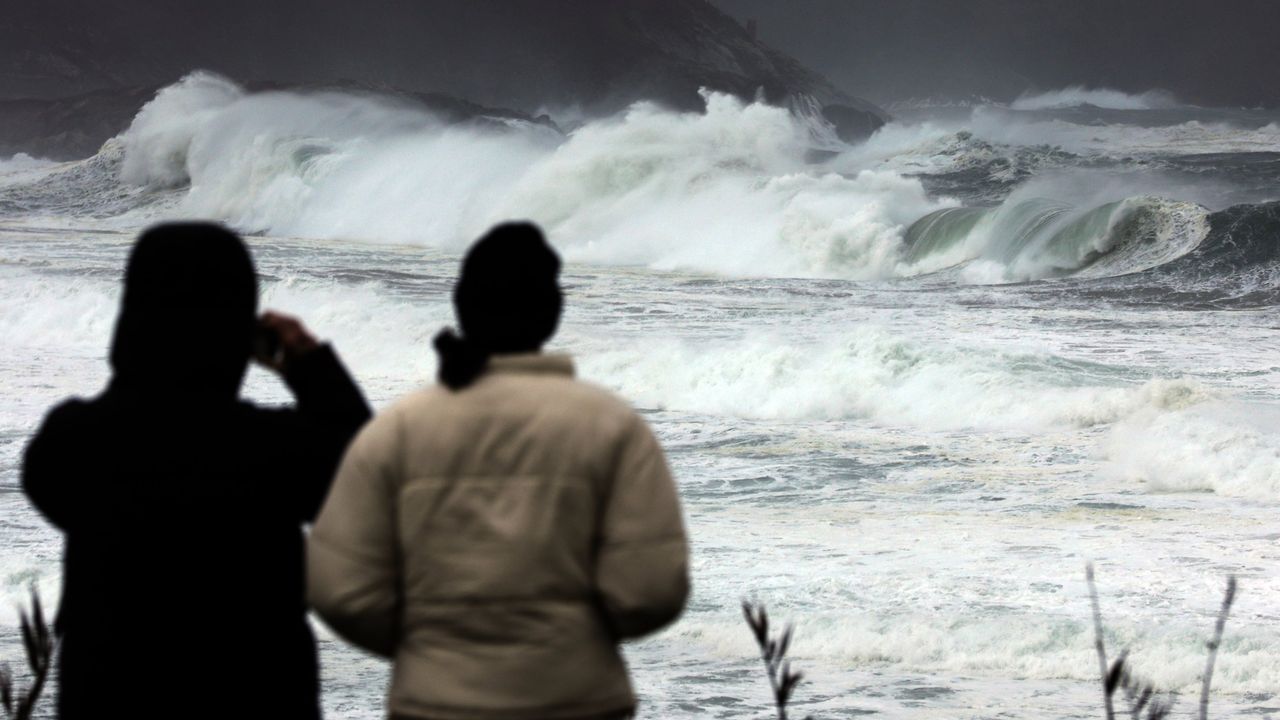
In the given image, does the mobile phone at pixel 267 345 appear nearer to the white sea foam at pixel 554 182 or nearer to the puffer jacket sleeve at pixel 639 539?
the puffer jacket sleeve at pixel 639 539

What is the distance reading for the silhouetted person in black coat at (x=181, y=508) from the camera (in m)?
1.66

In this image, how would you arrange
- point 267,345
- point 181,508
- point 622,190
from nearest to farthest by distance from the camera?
1. point 181,508
2. point 267,345
3. point 622,190

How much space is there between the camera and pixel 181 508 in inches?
65.1

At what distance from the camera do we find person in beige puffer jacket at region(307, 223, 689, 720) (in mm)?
1661

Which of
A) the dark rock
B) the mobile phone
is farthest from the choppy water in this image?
the dark rock

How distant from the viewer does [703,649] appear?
6047mm

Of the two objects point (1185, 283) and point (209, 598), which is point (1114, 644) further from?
point (1185, 283)

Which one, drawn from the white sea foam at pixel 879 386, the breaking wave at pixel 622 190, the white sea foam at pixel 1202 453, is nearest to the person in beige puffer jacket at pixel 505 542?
the white sea foam at pixel 1202 453

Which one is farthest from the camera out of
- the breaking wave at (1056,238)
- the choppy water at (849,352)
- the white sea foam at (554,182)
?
the white sea foam at (554,182)

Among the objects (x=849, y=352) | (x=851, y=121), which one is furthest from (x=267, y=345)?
(x=851, y=121)

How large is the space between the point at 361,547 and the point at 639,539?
0.29 m

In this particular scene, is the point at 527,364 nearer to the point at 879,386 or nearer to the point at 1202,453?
the point at 1202,453

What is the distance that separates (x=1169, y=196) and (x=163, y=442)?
28451mm

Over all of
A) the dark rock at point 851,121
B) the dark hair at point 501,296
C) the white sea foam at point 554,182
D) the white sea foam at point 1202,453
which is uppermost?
the dark rock at point 851,121
